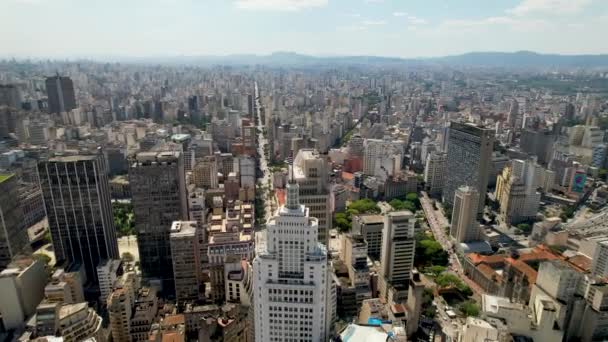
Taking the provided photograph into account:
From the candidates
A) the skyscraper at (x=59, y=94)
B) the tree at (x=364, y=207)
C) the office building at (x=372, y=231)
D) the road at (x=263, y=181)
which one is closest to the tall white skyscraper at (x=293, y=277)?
the road at (x=263, y=181)

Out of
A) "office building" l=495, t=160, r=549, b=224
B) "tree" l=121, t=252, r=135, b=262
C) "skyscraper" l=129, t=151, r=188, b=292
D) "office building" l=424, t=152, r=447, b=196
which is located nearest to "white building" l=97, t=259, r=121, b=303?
"skyscraper" l=129, t=151, r=188, b=292

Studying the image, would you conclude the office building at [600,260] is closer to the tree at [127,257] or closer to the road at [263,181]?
the road at [263,181]

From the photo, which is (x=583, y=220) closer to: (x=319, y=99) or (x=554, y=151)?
(x=554, y=151)

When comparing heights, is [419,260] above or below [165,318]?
below

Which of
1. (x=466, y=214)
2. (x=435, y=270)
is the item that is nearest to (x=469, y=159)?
(x=466, y=214)

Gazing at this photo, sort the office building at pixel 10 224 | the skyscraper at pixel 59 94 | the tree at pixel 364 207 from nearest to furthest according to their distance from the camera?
the office building at pixel 10 224
the tree at pixel 364 207
the skyscraper at pixel 59 94

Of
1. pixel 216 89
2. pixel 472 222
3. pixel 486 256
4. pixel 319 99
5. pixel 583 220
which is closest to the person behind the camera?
pixel 486 256

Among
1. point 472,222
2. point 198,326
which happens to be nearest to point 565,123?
point 472,222
